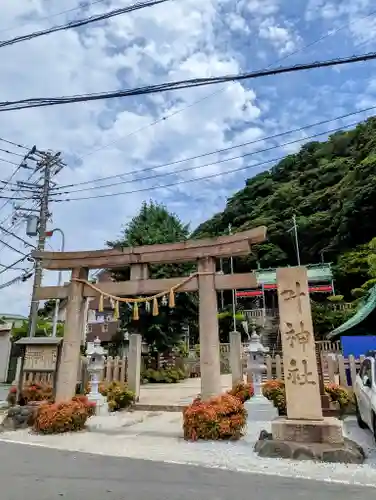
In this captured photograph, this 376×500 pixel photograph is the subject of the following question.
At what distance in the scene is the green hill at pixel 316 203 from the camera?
1467 inches

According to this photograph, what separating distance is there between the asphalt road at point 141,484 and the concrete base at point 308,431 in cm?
131

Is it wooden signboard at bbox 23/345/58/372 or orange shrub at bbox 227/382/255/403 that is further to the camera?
wooden signboard at bbox 23/345/58/372

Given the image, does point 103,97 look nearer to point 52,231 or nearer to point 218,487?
point 218,487

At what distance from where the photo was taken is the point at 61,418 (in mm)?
8359

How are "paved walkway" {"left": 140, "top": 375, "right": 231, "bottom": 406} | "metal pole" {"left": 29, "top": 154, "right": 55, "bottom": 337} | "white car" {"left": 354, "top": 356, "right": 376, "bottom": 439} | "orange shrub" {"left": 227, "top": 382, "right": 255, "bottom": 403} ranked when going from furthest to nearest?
"metal pole" {"left": 29, "top": 154, "right": 55, "bottom": 337} → "paved walkway" {"left": 140, "top": 375, "right": 231, "bottom": 406} → "orange shrub" {"left": 227, "top": 382, "right": 255, "bottom": 403} → "white car" {"left": 354, "top": 356, "right": 376, "bottom": 439}

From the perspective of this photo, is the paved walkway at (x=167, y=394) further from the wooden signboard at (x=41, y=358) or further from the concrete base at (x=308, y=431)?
the concrete base at (x=308, y=431)

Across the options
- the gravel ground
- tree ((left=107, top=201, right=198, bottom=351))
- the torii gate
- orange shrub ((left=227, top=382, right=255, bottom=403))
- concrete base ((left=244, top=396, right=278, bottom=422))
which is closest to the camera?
the gravel ground

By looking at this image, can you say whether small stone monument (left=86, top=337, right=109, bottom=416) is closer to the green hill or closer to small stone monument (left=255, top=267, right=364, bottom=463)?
small stone monument (left=255, top=267, right=364, bottom=463)

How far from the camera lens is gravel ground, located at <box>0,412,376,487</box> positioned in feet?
17.2

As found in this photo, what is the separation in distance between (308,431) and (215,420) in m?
1.88

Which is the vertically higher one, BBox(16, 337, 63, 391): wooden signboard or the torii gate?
the torii gate

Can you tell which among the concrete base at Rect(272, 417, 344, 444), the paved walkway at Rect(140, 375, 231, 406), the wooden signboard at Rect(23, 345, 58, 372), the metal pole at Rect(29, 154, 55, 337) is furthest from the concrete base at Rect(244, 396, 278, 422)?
the metal pole at Rect(29, 154, 55, 337)

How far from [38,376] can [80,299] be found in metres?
4.39

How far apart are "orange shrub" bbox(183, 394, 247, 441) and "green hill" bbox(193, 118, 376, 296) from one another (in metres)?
30.8
